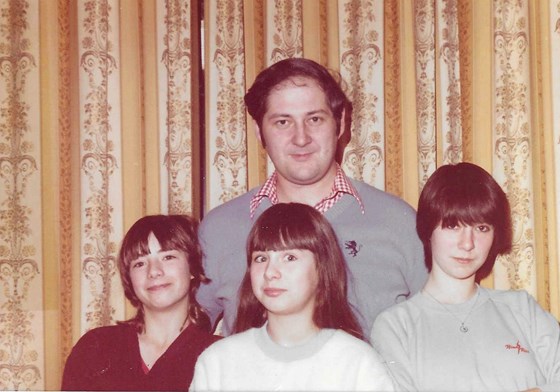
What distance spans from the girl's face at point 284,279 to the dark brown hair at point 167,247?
376 millimetres

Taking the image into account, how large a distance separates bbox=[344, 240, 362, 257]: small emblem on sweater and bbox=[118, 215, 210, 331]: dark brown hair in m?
0.43

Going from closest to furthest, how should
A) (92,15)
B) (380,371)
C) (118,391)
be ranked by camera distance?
1. (380,371)
2. (118,391)
3. (92,15)

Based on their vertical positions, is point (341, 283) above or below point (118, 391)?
above

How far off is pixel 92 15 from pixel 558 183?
5.32 feet

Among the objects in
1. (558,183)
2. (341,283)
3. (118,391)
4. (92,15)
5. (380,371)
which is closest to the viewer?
(380,371)

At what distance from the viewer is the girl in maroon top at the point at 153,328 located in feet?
6.18

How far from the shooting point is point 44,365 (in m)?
2.35

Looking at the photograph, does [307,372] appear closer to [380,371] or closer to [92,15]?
[380,371]

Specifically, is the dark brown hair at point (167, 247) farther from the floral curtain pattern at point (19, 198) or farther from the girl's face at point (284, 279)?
the floral curtain pattern at point (19, 198)

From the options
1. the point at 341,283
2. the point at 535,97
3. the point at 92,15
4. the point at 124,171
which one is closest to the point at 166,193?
the point at 124,171

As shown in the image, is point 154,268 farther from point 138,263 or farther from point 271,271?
point 271,271

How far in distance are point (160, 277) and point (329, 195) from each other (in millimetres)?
546

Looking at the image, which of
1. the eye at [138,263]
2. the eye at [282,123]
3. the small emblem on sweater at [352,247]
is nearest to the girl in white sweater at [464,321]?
the small emblem on sweater at [352,247]

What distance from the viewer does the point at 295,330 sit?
166 cm
